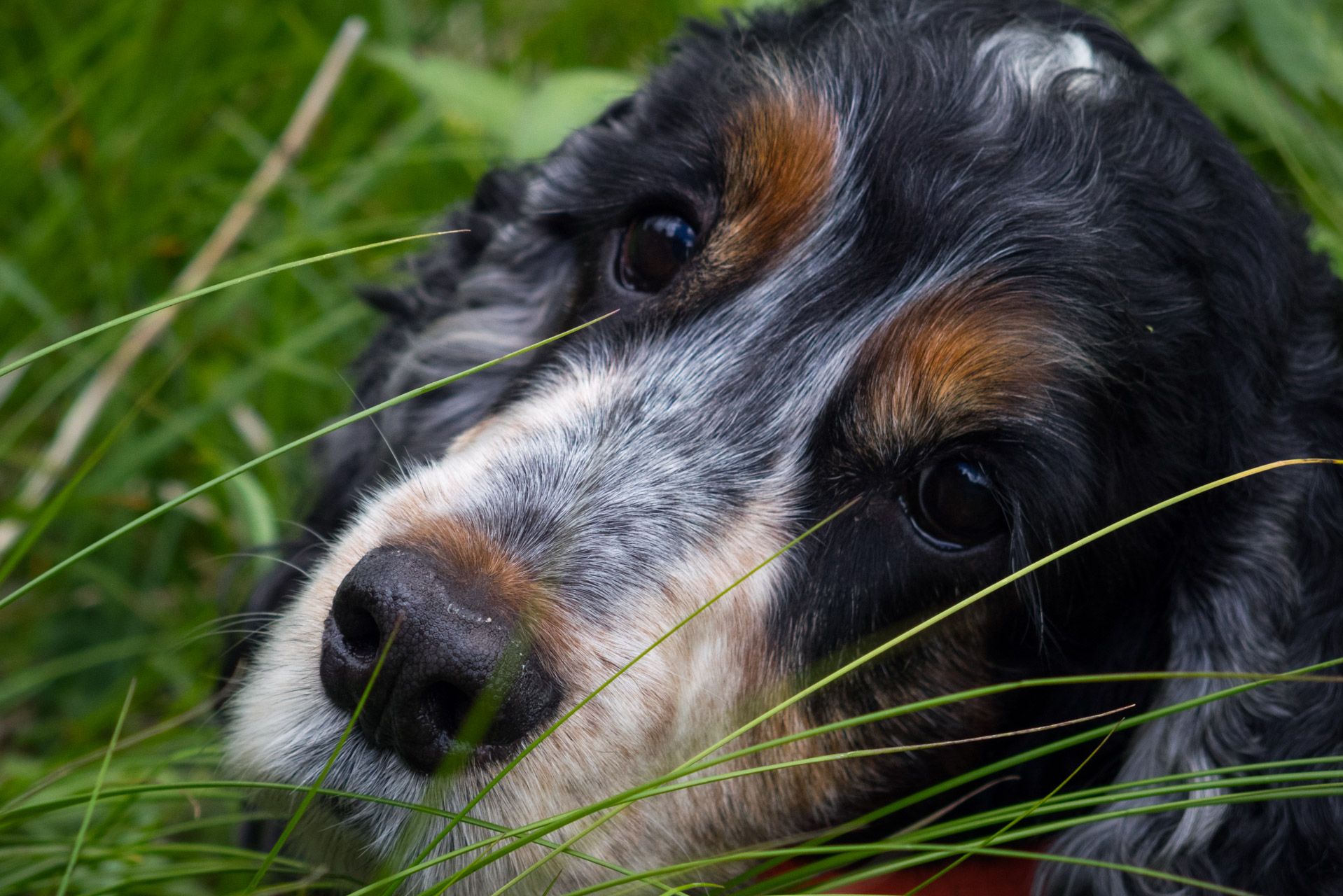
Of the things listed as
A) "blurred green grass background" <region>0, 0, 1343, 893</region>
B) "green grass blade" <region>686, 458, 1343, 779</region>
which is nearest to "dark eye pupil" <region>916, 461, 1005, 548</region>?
"green grass blade" <region>686, 458, 1343, 779</region>

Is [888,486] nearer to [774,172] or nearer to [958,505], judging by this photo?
[958,505]

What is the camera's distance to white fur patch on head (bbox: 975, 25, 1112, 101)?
2.89 m

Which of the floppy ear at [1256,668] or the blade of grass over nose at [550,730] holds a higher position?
the blade of grass over nose at [550,730]

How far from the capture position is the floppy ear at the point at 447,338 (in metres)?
3.38

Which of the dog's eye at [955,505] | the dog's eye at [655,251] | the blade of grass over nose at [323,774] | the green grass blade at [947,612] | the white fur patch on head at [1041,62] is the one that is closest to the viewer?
the blade of grass over nose at [323,774]

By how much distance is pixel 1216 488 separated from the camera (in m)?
2.90

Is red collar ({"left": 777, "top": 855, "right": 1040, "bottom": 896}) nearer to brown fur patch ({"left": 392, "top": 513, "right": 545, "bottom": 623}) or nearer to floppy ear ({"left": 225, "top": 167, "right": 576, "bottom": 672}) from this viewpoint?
brown fur patch ({"left": 392, "top": 513, "right": 545, "bottom": 623})

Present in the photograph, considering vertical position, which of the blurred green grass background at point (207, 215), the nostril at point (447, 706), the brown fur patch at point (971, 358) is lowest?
the brown fur patch at point (971, 358)

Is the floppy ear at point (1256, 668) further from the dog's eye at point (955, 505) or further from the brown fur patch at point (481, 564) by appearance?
the brown fur patch at point (481, 564)

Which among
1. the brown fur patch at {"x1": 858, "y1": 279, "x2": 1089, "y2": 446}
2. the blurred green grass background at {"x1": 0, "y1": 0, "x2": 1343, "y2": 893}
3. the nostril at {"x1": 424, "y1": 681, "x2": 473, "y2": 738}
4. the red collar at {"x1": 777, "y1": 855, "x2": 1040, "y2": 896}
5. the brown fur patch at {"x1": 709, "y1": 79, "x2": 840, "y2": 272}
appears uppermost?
the blurred green grass background at {"x1": 0, "y1": 0, "x2": 1343, "y2": 893}

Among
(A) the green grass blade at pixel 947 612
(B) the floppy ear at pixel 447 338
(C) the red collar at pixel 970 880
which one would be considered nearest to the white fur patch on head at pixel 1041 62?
(A) the green grass blade at pixel 947 612

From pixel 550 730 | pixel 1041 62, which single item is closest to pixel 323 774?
pixel 550 730

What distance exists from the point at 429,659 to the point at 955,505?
49.0 inches

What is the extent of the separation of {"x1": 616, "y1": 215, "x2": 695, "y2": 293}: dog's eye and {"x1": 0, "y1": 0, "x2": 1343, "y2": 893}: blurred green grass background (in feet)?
4.10
